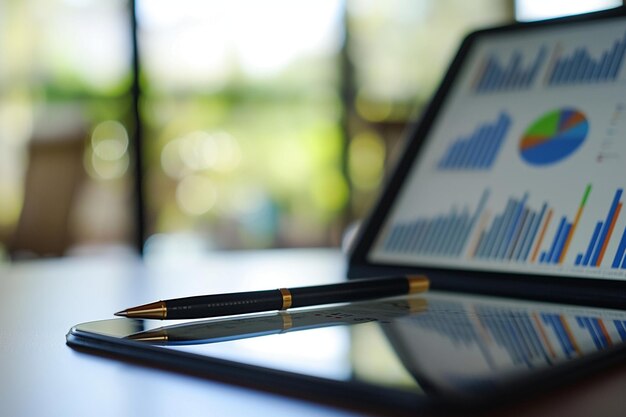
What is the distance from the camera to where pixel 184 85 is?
147 inches

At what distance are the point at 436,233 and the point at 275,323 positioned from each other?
243 millimetres

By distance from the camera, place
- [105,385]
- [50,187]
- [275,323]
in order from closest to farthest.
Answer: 1. [105,385]
2. [275,323]
3. [50,187]

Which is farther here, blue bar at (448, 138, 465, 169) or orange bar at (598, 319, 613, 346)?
blue bar at (448, 138, 465, 169)

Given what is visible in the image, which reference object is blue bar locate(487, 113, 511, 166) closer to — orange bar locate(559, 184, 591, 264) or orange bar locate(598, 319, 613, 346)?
orange bar locate(559, 184, 591, 264)

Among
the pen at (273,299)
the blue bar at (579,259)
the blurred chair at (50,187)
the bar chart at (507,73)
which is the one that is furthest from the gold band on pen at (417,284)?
the blurred chair at (50,187)

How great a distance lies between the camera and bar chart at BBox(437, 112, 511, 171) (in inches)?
26.9

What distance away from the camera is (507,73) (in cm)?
72

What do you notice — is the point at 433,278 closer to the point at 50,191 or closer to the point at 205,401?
the point at 205,401

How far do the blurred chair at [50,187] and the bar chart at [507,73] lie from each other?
2.62 m

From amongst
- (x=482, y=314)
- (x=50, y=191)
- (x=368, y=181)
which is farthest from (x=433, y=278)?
(x=368, y=181)

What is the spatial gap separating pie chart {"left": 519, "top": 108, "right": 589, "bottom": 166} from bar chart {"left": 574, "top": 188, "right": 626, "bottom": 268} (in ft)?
0.22

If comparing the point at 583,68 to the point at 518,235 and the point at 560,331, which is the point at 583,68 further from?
the point at 560,331

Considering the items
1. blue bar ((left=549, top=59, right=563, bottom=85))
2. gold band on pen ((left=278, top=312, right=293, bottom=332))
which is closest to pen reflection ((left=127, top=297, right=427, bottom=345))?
gold band on pen ((left=278, top=312, right=293, bottom=332))

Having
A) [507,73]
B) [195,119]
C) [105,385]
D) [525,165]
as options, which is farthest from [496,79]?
[195,119]
